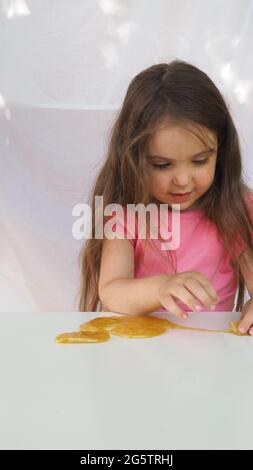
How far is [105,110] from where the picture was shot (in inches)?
71.7

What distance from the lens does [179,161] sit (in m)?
1.06

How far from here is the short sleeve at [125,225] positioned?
4.00 feet

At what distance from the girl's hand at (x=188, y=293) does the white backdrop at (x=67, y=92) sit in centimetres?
→ 101

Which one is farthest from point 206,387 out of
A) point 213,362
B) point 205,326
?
point 205,326

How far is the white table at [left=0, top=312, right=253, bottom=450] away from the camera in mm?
560

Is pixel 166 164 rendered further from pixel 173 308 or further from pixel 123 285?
pixel 173 308

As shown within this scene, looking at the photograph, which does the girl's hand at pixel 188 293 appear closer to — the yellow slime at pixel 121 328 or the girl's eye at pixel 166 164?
the yellow slime at pixel 121 328

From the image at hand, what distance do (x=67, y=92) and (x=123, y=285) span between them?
90cm

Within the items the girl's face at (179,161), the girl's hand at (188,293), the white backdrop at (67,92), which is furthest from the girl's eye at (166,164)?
the white backdrop at (67,92)

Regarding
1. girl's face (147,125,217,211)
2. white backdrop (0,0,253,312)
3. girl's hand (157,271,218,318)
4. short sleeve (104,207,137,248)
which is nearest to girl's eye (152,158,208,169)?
girl's face (147,125,217,211)

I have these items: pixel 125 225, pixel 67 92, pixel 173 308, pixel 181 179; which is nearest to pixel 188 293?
pixel 173 308

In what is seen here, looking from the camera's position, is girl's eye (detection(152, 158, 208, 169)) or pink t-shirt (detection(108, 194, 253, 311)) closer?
girl's eye (detection(152, 158, 208, 169))

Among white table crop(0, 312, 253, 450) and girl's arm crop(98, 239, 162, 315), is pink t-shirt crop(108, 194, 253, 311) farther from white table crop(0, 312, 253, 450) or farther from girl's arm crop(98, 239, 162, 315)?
white table crop(0, 312, 253, 450)

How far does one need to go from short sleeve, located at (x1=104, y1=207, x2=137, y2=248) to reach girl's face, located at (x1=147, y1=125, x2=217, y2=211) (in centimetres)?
9
